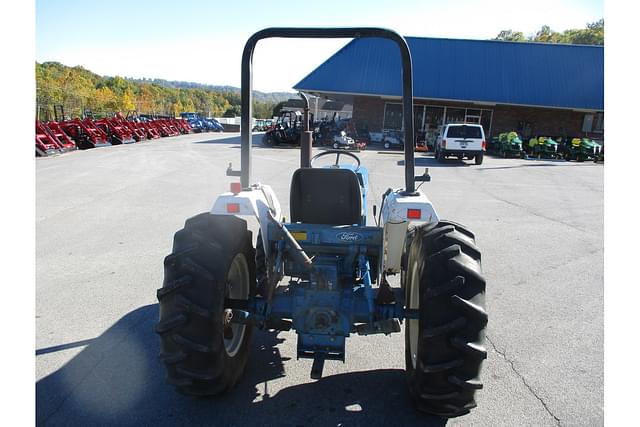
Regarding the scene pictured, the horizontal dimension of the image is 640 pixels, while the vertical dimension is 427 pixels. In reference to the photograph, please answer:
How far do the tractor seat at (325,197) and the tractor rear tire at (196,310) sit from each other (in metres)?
0.99

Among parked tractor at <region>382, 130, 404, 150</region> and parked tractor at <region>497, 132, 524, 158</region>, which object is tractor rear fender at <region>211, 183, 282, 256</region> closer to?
parked tractor at <region>497, 132, 524, 158</region>

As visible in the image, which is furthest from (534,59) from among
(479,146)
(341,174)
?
(341,174)

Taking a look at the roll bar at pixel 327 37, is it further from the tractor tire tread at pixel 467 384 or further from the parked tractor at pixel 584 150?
the parked tractor at pixel 584 150

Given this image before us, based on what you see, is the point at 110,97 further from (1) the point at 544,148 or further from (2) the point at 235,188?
(2) the point at 235,188

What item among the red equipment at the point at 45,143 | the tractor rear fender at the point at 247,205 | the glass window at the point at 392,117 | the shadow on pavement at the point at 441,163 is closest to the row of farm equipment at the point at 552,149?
the shadow on pavement at the point at 441,163

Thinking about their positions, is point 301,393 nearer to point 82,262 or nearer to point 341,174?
point 341,174

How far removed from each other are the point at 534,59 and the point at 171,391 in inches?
1323

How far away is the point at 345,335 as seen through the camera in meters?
2.75

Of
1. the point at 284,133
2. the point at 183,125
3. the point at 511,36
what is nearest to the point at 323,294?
the point at 284,133

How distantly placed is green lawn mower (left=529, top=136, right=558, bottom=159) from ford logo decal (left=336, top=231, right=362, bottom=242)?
23.8 metres

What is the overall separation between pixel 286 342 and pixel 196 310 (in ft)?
4.19

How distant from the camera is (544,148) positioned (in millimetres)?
23703

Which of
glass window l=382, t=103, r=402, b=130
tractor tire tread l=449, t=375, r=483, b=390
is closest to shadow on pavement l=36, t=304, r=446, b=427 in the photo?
tractor tire tread l=449, t=375, r=483, b=390

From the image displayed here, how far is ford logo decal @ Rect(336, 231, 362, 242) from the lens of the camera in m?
3.25
